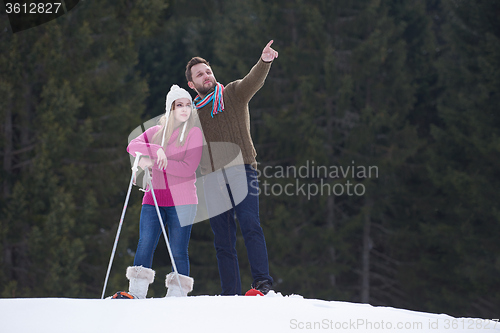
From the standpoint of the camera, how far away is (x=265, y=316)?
2834 mm

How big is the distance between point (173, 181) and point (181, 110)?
46 centimetres

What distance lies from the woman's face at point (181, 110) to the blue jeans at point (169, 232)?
55cm

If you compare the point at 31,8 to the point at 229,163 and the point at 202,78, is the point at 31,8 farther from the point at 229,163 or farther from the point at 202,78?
the point at 229,163

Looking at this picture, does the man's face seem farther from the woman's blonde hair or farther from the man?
the woman's blonde hair

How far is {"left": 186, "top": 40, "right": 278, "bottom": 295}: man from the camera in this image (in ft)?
12.2

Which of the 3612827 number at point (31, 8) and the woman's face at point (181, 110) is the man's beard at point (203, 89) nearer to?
the woman's face at point (181, 110)

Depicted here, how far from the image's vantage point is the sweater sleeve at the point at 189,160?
12.1ft

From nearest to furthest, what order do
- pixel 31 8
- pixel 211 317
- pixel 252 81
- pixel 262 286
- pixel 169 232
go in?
pixel 211 317 < pixel 262 286 < pixel 169 232 < pixel 252 81 < pixel 31 8

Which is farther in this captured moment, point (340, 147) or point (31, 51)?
point (340, 147)

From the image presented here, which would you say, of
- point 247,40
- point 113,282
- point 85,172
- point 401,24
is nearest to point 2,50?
point 85,172

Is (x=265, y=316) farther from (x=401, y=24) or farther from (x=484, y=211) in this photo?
(x=401, y=24)

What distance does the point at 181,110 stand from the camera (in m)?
3.75

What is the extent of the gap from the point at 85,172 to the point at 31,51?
9.70ft

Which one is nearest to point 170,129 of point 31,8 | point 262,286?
point 262,286
